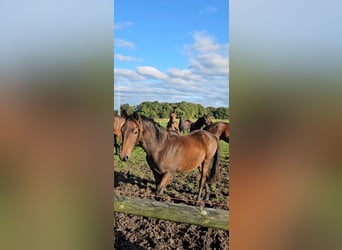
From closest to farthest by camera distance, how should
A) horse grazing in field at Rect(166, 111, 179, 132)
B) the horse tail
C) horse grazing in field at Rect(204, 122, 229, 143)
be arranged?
horse grazing in field at Rect(204, 122, 229, 143)
the horse tail
horse grazing in field at Rect(166, 111, 179, 132)

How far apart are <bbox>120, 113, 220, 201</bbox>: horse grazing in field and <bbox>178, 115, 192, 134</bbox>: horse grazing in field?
3cm

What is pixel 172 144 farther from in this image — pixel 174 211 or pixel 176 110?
pixel 174 211

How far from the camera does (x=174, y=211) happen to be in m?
1.60

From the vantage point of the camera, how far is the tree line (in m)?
1.44

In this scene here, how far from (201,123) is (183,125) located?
0.11 m

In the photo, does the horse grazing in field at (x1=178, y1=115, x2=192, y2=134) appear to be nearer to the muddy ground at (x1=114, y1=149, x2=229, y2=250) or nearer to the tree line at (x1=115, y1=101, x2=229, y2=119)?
the tree line at (x1=115, y1=101, x2=229, y2=119)

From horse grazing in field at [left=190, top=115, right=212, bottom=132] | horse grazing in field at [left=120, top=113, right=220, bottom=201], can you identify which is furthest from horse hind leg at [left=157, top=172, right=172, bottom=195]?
horse grazing in field at [left=190, top=115, right=212, bottom=132]

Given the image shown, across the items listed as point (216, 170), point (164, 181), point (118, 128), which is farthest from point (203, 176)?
point (118, 128)

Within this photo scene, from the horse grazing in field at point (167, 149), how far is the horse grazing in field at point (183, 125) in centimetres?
3
